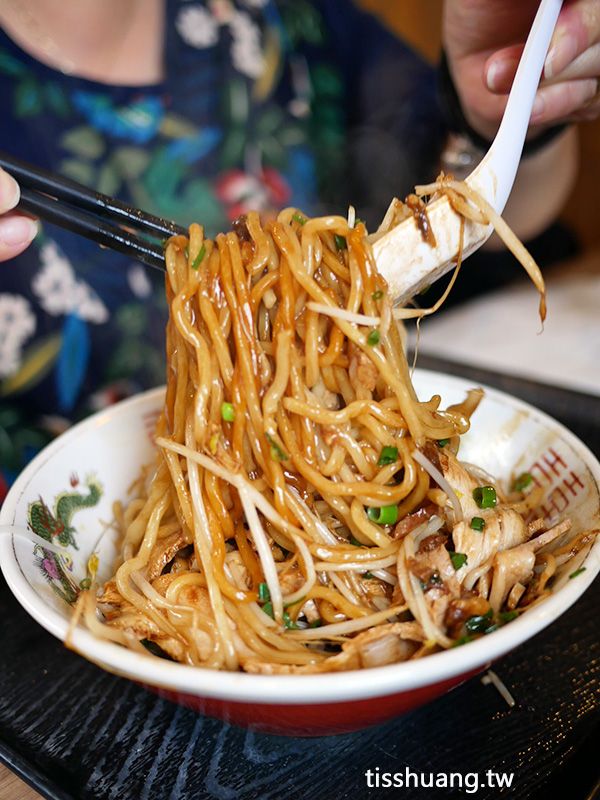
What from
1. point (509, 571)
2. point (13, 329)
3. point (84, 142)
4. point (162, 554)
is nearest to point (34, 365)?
point (13, 329)

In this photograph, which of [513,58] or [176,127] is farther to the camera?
[176,127]

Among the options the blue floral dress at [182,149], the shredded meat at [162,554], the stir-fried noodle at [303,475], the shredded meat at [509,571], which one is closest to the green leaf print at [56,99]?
the blue floral dress at [182,149]

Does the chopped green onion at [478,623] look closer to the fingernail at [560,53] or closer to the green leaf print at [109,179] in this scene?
the fingernail at [560,53]

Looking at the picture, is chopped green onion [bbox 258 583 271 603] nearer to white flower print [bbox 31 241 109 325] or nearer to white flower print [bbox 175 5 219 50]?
white flower print [bbox 31 241 109 325]

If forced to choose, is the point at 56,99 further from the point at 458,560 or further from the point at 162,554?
the point at 458,560

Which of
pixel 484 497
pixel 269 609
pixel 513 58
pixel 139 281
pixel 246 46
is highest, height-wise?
pixel 513 58

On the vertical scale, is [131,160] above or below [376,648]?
above

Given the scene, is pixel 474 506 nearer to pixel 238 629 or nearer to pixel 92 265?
pixel 238 629
